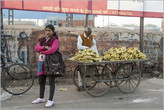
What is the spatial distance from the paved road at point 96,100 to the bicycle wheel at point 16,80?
9.7 inches

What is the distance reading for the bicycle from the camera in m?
4.70

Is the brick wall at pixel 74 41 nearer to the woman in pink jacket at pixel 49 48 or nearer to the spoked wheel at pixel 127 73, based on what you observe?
the spoked wheel at pixel 127 73

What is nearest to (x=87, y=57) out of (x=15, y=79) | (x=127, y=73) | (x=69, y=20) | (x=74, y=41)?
(x=127, y=73)

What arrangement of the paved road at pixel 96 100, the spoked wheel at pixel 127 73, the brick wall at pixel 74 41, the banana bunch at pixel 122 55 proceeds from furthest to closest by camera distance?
the brick wall at pixel 74 41 < the spoked wheel at pixel 127 73 < the banana bunch at pixel 122 55 < the paved road at pixel 96 100

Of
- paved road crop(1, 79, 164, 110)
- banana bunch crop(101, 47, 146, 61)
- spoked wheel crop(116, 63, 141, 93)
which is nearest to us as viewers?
paved road crop(1, 79, 164, 110)

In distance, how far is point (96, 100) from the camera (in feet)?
14.4

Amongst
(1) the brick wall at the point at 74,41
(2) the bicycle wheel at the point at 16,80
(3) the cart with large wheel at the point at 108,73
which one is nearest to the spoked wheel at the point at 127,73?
(3) the cart with large wheel at the point at 108,73

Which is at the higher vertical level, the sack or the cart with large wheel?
the sack

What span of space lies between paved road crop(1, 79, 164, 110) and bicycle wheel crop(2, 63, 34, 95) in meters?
0.25

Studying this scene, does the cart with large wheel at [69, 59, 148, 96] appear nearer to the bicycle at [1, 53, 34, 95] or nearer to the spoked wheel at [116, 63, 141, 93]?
the spoked wheel at [116, 63, 141, 93]

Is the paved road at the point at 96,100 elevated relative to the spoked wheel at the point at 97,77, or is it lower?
lower

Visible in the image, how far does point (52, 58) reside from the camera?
387cm

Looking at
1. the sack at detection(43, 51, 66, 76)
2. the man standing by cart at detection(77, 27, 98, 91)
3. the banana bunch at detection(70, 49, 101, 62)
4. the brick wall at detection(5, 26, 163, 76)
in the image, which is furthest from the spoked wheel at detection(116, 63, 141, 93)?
the brick wall at detection(5, 26, 163, 76)

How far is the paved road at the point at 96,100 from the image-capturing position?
400 centimetres
